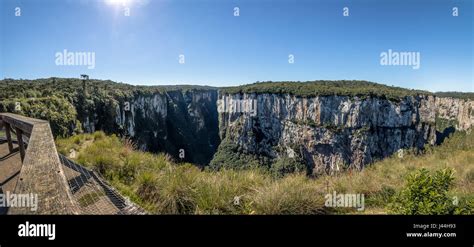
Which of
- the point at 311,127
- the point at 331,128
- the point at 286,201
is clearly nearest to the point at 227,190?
the point at 286,201

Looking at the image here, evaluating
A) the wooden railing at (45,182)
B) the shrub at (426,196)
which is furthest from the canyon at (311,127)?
the shrub at (426,196)

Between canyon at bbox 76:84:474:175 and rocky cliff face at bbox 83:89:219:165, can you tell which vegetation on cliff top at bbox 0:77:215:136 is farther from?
canyon at bbox 76:84:474:175

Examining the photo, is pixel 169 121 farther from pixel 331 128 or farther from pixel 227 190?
pixel 227 190

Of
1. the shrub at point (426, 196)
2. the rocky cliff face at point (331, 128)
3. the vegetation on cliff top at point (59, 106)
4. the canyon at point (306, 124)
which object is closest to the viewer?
the shrub at point (426, 196)

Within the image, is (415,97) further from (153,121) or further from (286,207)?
(286,207)

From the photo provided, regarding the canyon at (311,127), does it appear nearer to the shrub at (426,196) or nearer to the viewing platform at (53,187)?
the viewing platform at (53,187)
